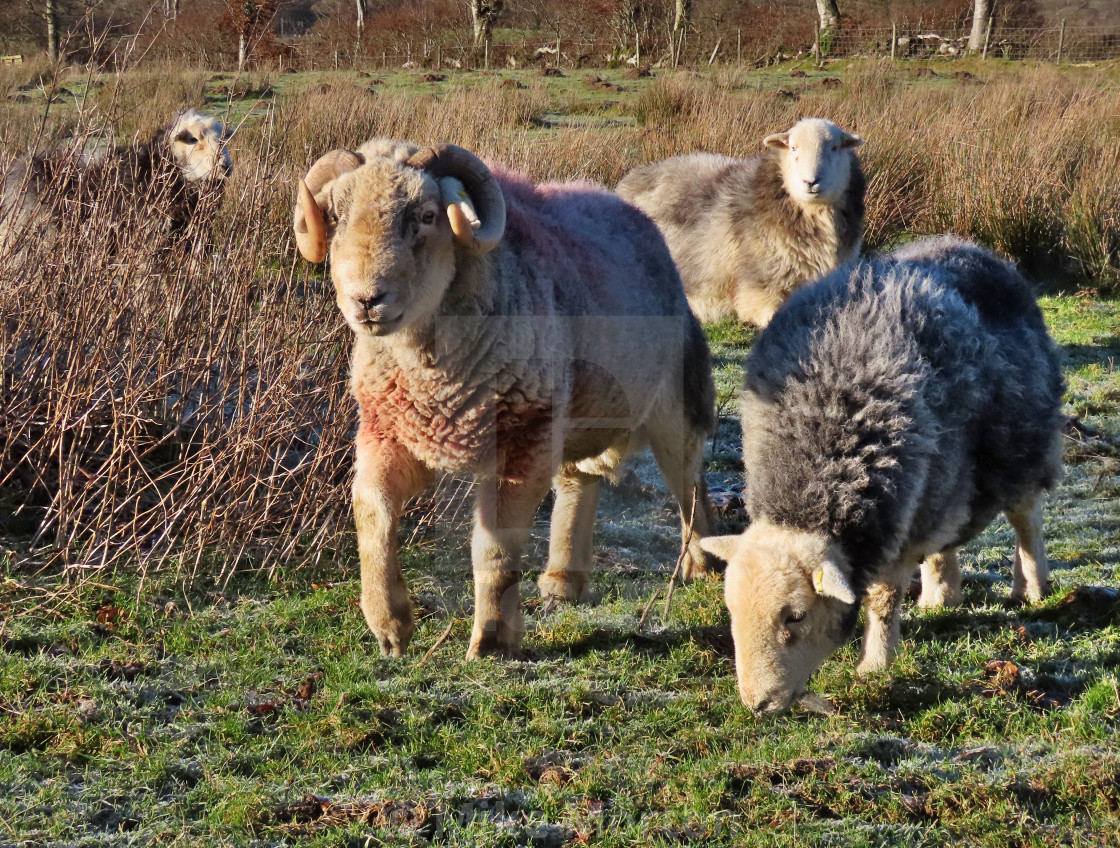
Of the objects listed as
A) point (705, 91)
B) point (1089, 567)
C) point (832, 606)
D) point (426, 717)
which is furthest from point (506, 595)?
point (705, 91)

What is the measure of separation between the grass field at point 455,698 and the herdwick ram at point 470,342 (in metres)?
0.41

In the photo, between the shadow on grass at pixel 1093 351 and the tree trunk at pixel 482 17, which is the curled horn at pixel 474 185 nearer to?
the shadow on grass at pixel 1093 351

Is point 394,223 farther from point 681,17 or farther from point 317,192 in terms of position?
point 681,17

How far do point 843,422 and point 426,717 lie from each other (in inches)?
67.4

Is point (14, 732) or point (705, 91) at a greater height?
point (705, 91)

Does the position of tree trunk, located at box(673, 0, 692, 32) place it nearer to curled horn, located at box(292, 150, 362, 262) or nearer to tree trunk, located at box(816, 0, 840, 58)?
tree trunk, located at box(816, 0, 840, 58)

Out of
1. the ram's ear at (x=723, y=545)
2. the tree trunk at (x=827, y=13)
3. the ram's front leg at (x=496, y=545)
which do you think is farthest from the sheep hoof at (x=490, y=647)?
the tree trunk at (x=827, y=13)

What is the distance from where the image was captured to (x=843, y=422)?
378cm

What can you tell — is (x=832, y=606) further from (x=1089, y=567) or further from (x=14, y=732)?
(x=14, y=732)

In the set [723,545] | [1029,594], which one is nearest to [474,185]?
[723,545]

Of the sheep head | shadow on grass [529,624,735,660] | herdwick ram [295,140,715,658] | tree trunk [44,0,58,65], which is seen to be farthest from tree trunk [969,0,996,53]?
the sheep head

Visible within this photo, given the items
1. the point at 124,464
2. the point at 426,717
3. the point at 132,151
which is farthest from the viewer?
the point at 132,151

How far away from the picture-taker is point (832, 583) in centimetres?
347

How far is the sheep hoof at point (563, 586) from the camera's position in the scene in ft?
15.7
